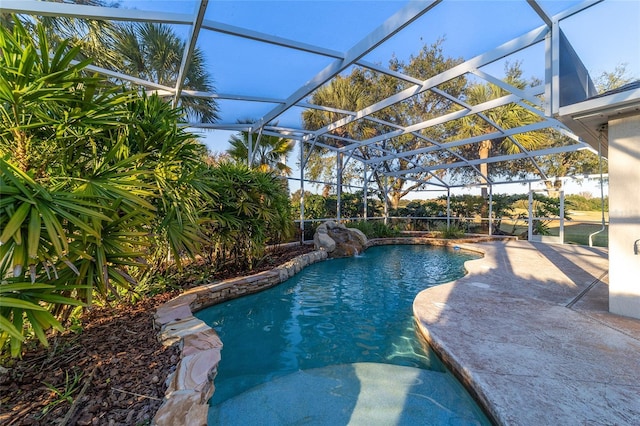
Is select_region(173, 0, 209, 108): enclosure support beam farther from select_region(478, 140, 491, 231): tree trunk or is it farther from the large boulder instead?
select_region(478, 140, 491, 231): tree trunk

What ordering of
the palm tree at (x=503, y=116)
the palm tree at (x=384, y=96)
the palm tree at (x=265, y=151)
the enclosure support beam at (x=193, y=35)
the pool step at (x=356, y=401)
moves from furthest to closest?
the palm tree at (x=265, y=151) → the palm tree at (x=384, y=96) → the palm tree at (x=503, y=116) → the enclosure support beam at (x=193, y=35) → the pool step at (x=356, y=401)

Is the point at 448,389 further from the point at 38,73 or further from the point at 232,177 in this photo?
the point at 232,177

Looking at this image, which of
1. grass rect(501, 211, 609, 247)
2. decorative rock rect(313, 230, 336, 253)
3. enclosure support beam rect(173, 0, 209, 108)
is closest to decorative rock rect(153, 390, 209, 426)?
enclosure support beam rect(173, 0, 209, 108)

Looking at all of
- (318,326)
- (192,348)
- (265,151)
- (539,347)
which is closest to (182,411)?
(192,348)

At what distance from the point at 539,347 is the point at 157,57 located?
9397mm

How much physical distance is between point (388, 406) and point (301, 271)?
5.03m

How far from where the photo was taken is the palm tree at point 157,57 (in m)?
6.56

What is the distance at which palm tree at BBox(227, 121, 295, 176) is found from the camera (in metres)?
10.0

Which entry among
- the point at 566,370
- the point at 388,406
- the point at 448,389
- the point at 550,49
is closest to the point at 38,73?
the point at 388,406

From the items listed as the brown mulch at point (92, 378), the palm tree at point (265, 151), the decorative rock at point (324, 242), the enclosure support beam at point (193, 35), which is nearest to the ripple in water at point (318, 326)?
the brown mulch at point (92, 378)

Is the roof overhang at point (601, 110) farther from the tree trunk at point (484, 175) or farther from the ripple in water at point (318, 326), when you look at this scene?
the tree trunk at point (484, 175)

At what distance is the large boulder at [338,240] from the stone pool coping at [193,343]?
346 cm

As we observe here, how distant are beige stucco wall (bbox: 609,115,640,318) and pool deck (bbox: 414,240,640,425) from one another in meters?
0.32

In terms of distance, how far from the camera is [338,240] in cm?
987
